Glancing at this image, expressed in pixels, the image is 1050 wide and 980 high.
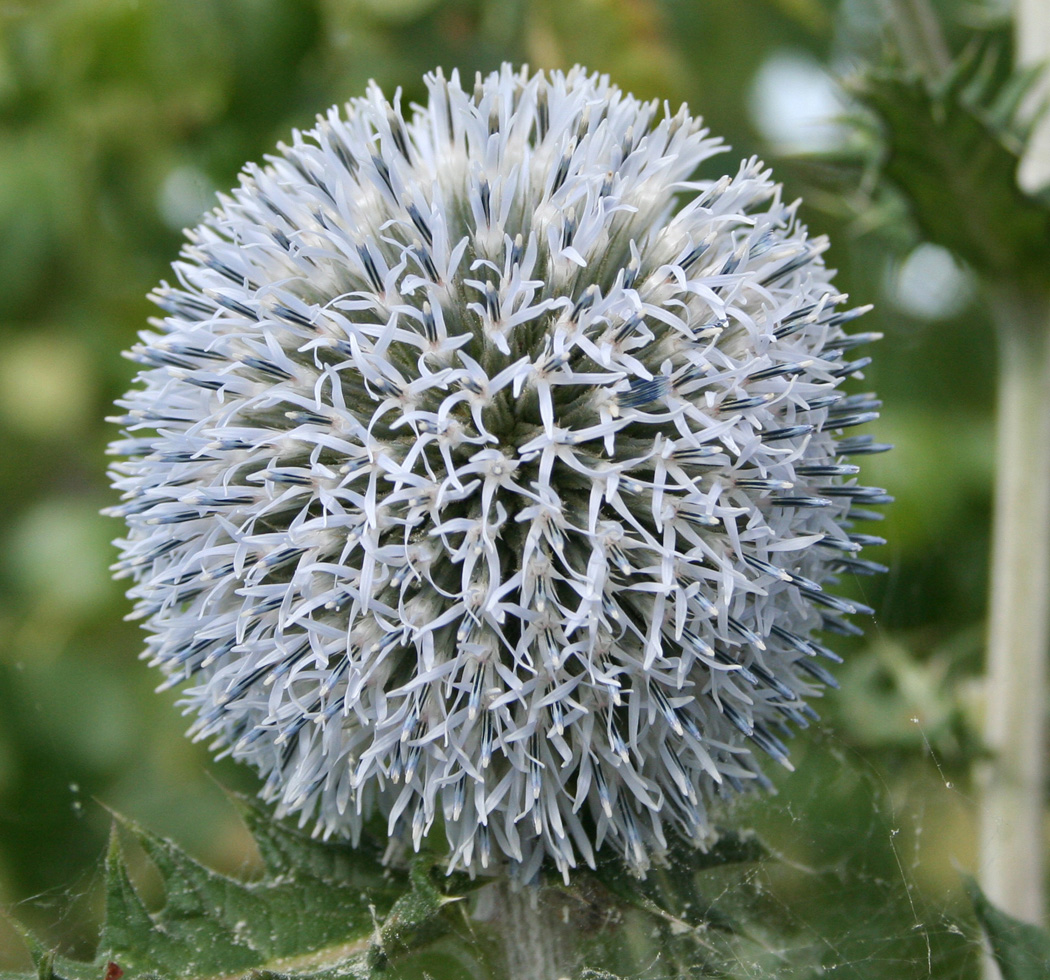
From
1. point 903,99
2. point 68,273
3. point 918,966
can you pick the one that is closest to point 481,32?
point 903,99

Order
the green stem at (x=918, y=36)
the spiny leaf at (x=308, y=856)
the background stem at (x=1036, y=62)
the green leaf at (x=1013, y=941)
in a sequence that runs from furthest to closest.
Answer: the background stem at (x=1036, y=62), the green stem at (x=918, y=36), the spiny leaf at (x=308, y=856), the green leaf at (x=1013, y=941)

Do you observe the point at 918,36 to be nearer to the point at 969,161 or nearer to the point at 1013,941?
the point at 969,161

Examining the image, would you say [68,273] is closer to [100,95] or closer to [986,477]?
[100,95]

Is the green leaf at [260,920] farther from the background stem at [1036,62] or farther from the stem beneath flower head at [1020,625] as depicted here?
the background stem at [1036,62]

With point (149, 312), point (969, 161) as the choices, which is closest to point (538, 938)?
point (969, 161)

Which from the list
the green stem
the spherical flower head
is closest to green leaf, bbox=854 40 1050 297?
the green stem

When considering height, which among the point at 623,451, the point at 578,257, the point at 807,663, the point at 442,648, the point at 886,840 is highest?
the point at 578,257

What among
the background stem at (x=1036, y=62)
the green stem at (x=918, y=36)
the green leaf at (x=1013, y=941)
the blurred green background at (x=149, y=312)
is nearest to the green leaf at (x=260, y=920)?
the blurred green background at (x=149, y=312)
